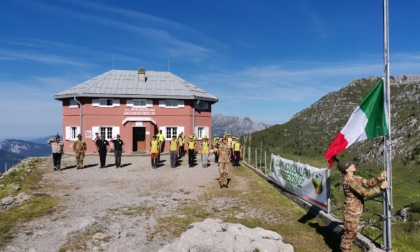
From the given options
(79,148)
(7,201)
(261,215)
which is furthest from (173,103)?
(261,215)

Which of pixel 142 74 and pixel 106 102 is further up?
pixel 142 74

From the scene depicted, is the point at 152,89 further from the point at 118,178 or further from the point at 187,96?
the point at 118,178

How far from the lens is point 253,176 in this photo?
1714 cm

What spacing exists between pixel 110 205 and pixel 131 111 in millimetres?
19276

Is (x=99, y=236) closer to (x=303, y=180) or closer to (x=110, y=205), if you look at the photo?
(x=110, y=205)

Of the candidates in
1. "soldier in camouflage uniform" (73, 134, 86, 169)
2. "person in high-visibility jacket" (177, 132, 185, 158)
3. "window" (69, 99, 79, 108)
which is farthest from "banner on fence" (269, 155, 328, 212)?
"window" (69, 99, 79, 108)

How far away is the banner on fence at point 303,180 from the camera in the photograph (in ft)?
31.7

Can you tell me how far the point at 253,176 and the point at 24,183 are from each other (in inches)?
439

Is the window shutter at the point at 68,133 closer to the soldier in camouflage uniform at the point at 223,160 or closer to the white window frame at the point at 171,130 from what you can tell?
the white window frame at the point at 171,130

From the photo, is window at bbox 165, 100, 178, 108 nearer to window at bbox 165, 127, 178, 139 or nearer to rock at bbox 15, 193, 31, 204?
window at bbox 165, 127, 178, 139

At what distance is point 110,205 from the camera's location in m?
11.2

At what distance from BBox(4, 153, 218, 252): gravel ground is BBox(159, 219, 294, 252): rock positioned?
3.55ft

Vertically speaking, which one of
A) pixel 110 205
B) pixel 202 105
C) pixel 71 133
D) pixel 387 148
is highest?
pixel 202 105

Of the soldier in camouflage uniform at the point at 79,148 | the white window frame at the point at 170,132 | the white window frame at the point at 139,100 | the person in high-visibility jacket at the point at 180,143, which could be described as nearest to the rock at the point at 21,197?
the soldier in camouflage uniform at the point at 79,148
